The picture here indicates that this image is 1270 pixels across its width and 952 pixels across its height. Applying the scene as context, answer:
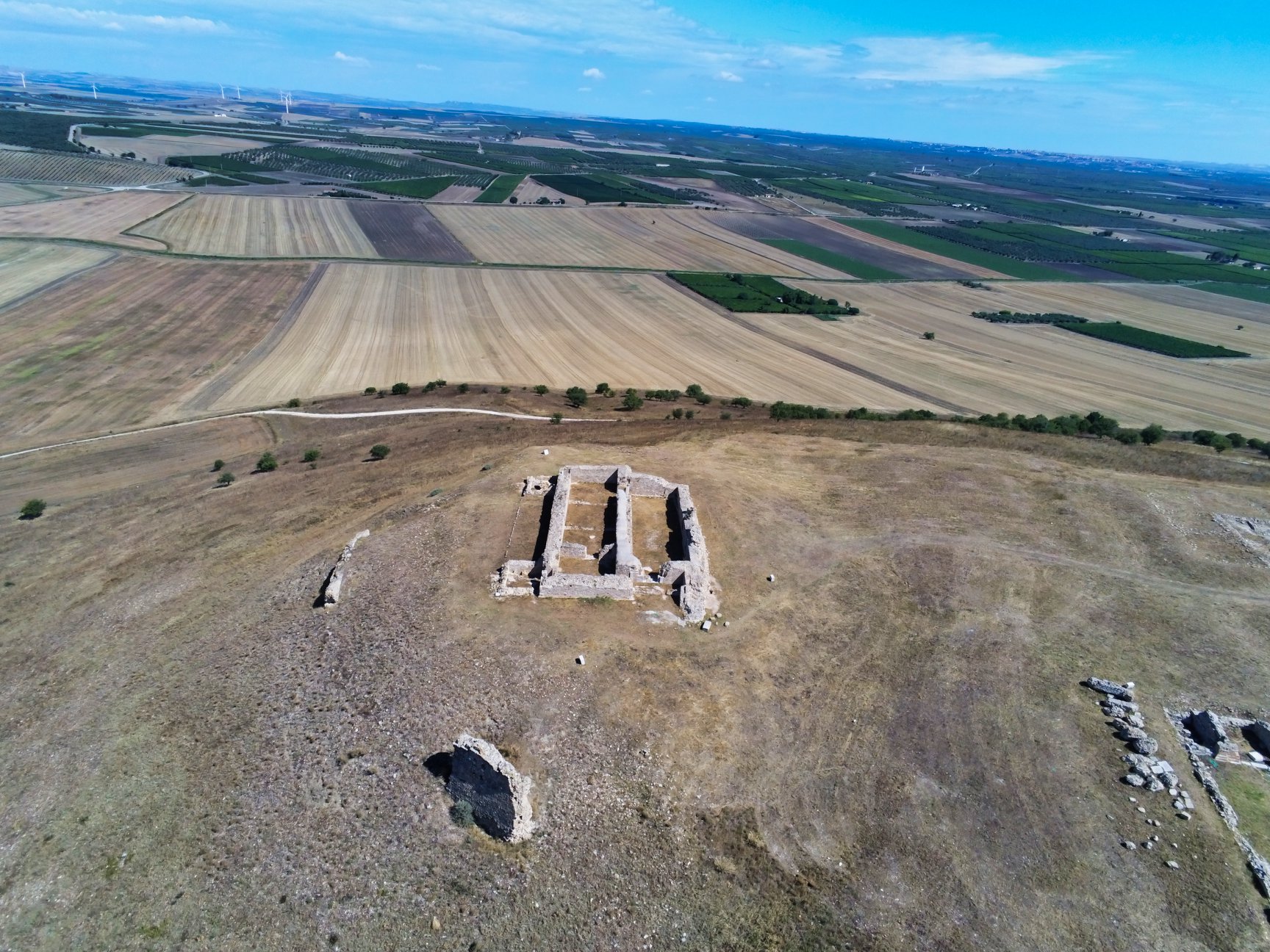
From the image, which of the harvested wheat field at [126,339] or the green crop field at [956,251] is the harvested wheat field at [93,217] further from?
the green crop field at [956,251]

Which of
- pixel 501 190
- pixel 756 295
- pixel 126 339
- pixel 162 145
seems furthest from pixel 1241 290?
pixel 162 145

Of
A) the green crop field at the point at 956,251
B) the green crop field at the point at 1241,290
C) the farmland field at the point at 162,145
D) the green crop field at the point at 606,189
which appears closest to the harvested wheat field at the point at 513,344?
the green crop field at the point at 956,251

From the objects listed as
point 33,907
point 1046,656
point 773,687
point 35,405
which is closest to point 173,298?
point 35,405

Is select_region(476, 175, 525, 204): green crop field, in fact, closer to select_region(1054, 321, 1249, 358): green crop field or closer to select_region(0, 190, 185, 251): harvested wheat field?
select_region(0, 190, 185, 251): harvested wheat field

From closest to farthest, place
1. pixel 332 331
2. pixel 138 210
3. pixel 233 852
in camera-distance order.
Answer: pixel 233 852 → pixel 332 331 → pixel 138 210

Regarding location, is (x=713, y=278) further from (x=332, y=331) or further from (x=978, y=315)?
(x=332, y=331)

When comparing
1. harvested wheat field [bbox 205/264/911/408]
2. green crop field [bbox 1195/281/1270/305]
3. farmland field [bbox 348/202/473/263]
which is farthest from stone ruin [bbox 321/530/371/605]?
green crop field [bbox 1195/281/1270/305]

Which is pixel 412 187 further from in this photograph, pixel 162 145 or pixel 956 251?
pixel 956 251
